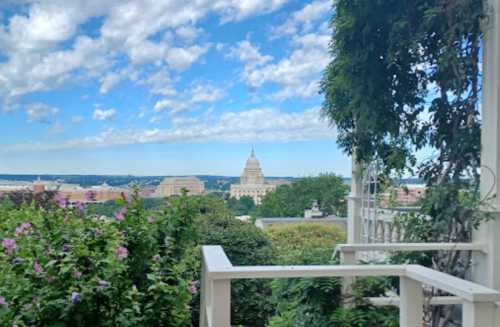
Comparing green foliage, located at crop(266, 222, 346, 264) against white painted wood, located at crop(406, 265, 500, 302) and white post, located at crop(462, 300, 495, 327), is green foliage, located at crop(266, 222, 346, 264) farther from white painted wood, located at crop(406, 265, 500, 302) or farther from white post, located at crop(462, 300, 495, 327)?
white post, located at crop(462, 300, 495, 327)

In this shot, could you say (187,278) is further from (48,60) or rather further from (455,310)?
(48,60)

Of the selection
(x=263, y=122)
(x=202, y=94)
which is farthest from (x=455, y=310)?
(x=202, y=94)

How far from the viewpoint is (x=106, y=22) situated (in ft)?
15.3

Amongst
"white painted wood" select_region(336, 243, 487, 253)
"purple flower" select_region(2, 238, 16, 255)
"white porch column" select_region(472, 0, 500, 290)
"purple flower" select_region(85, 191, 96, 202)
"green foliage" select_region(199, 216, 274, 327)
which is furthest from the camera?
"green foliage" select_region(199, 216, 274, 327)

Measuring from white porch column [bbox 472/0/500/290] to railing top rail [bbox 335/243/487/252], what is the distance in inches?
3.1

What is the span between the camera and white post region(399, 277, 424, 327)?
5.13 ft

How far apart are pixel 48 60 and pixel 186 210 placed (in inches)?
139

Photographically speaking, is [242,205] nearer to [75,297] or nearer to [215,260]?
[215,260]

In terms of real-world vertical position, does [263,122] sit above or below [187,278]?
above

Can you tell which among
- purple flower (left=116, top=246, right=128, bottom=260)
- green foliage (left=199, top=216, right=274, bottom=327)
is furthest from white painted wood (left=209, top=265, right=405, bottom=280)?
green foliage (left=199, top=216, right=274, bottom=327)

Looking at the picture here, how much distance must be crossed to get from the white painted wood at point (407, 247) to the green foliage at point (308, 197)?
303 centimetres

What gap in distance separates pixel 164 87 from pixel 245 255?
241 cm

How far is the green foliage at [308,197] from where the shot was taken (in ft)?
19.0

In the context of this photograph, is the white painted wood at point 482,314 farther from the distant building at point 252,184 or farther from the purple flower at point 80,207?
the distant building at point 252,184
